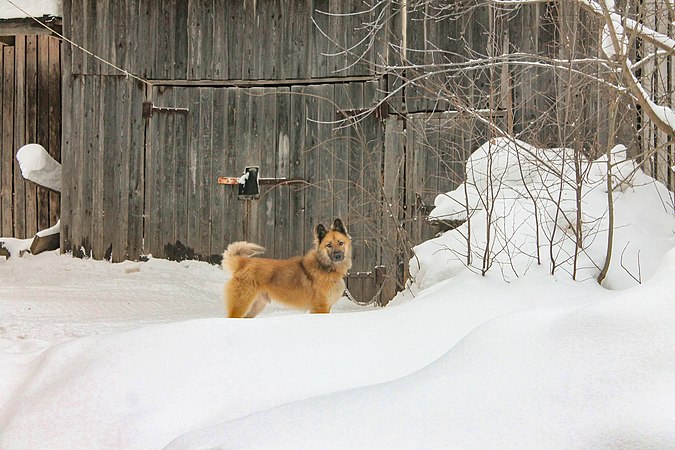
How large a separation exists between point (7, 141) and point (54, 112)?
96cm

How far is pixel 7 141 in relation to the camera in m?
10.7

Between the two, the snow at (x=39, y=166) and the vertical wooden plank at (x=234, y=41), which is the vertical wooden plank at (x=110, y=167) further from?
the vertical wooden plank at (x=234, y=41)

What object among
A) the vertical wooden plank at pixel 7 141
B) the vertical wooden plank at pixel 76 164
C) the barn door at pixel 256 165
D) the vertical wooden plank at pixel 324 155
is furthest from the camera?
the vertical wooden plank at pixel 7 141

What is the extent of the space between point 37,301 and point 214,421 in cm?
577

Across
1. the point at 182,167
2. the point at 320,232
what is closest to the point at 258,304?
the point at 320,232

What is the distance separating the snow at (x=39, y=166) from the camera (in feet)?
33.4

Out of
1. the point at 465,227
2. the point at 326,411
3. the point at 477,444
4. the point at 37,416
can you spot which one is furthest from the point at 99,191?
the point at 477,444

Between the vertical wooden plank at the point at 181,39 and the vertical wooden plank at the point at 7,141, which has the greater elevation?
the vertical wooden plank at the point at 181,39

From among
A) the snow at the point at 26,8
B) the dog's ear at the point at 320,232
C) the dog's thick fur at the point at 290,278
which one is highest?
the snow at the point at 26,8

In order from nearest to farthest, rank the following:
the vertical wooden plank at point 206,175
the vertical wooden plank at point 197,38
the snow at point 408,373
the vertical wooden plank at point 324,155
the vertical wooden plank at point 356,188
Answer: the snow at point 408,373, the vertical wooden plank at point 356,188, the vertical wooden plank at point 324,155, the vertical wooden plank at point 197,38, the vertical wooden plank at point 206,175

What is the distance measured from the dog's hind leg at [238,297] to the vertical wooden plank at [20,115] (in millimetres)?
5869

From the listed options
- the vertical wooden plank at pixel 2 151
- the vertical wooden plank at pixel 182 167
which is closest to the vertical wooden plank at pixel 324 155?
the vertical wooden plank at pixel 182 167

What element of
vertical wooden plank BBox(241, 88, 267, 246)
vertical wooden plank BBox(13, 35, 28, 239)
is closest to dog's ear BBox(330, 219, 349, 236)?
vertical wooden plank BBox(241, 88, 267, 246)

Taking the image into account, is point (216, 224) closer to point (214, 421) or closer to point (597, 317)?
point (214, 421)
